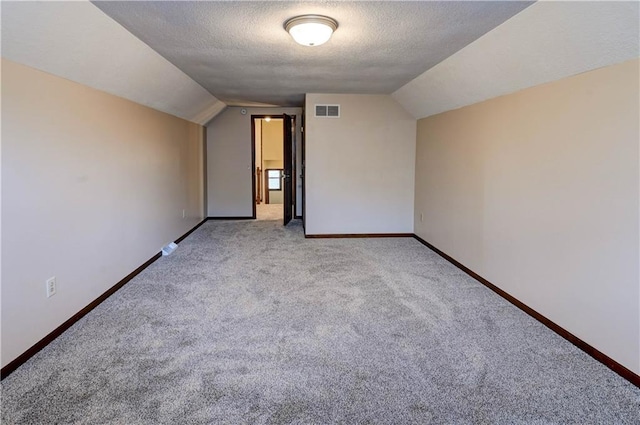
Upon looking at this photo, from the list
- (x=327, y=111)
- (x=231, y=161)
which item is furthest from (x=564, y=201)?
(x=231, y=161)

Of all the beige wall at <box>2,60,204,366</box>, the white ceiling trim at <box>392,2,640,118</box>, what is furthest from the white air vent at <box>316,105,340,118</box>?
the beige wall at <box>2,60,204,366</box>

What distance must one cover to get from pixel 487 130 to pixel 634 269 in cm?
192

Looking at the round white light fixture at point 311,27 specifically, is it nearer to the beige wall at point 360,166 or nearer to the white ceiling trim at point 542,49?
the white ceiling trim at point 542,49

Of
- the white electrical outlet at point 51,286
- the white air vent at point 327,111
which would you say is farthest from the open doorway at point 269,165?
the white electrical outlet at point 51,286

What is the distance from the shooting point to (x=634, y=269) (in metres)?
2.13

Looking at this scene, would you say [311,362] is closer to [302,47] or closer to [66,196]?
[66,196]

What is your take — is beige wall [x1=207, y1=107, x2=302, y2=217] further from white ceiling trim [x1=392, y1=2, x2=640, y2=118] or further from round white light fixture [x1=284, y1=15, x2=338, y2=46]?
round white light fixture [x1=284, y1=15, x2=338, y2=46]

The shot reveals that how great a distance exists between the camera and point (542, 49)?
8.30 feet

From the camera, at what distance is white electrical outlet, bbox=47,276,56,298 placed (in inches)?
100

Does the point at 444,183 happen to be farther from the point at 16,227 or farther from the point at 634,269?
the point at 16,227

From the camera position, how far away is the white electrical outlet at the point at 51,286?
A: 8.36ft

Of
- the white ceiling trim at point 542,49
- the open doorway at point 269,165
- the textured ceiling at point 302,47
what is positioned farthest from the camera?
the open doorway at point 269,165

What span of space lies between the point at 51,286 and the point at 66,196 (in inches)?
25.0

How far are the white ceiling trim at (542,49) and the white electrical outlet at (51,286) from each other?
347 cm
